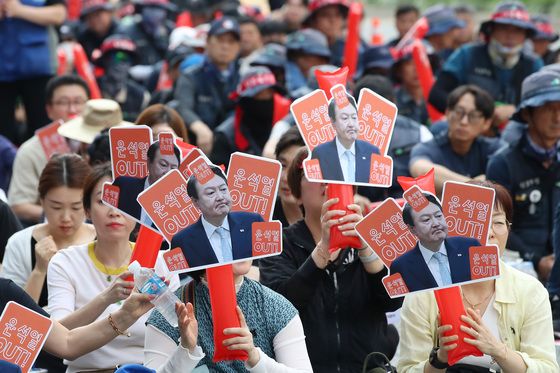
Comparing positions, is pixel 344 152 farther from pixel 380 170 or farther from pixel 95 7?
pixel 95 7

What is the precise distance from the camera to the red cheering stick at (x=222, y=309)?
3924 mm

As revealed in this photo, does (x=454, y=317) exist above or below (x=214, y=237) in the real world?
below

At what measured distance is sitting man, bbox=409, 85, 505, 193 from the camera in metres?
7.27

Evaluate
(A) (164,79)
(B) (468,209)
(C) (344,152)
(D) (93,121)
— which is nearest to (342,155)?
(C) (344,152)

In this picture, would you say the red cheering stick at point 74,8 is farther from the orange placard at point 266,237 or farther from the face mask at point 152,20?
the orange placard at point 266,237

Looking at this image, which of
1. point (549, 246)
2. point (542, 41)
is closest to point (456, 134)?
point (549, 246)

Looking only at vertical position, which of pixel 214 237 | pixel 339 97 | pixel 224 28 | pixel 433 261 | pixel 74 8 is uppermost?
pixel 339 97

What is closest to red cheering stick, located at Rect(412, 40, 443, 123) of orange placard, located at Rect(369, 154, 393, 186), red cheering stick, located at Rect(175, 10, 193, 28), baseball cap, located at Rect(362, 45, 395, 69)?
baseball cap, located at Rect(362, 45, 395, 69)

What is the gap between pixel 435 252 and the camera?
406 cm

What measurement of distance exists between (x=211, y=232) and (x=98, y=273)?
1185 millimetres

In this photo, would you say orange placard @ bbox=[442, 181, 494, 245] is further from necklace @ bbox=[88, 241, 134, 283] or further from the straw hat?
the straw hat

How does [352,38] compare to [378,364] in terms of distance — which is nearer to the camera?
[378,364]

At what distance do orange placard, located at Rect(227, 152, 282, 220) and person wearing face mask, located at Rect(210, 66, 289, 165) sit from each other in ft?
12.9

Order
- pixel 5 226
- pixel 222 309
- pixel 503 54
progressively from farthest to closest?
pixel 503 54
pixel 5 226
pixel 222 309
